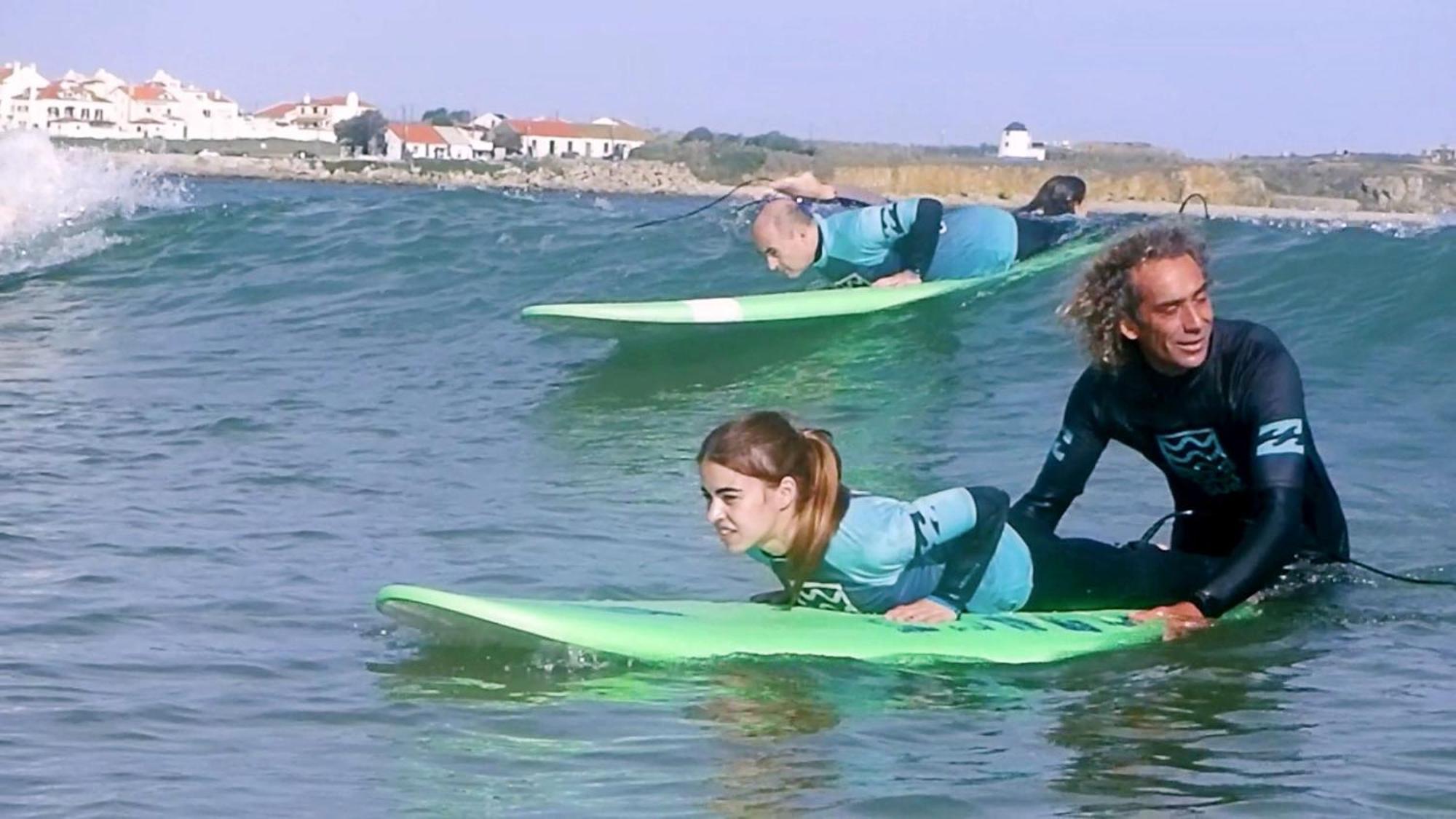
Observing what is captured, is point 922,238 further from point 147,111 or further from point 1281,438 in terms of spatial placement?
point 147,111

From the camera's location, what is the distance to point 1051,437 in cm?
882

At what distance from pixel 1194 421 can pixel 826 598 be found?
1016mm

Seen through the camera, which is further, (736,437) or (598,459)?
(598,459)

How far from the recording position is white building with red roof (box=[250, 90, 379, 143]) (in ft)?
357

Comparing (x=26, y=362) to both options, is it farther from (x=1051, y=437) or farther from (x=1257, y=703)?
(x=1257, y=703)

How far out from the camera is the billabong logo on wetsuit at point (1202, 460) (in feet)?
16.8

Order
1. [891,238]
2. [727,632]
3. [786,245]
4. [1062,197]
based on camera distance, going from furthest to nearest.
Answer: [1062,197]
[891,238]
[786,245]
[727,632]

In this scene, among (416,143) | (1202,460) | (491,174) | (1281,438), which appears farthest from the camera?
(416,143)

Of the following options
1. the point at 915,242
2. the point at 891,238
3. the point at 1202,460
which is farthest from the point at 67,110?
the point at 1202,460

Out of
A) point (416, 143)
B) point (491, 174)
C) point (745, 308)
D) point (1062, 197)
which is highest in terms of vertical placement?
point (1062, 197)

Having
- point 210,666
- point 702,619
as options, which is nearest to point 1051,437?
point 702,619

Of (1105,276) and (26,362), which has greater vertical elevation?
(1105,276)

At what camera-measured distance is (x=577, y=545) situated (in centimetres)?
650

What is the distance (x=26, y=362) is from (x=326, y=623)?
257 inches
